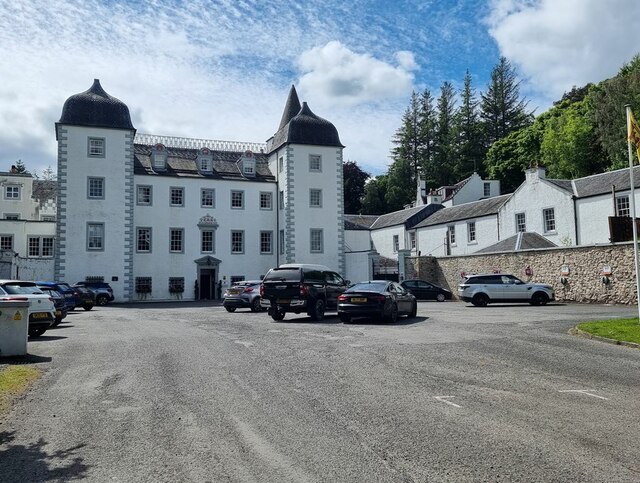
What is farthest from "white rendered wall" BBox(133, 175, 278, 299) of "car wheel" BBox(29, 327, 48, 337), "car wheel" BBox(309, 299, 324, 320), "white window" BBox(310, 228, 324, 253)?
"car wheel" BBox(29, 327, 48, 337)

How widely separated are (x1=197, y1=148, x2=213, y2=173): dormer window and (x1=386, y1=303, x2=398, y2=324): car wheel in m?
32.8

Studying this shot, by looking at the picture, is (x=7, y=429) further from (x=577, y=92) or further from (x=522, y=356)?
(x=577, y=92)

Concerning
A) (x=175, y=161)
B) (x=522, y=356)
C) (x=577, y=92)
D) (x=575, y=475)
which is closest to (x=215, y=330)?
(x=522, y=356)

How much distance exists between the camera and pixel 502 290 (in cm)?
2964

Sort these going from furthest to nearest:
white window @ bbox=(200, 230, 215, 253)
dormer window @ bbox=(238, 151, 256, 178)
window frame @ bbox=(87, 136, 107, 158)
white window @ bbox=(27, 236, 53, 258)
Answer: dormer window @ bbox=(238, 151, 256, 178) → white window @ bbox=(27, 236, 53, 258) → white window @ bbox=(200, 230, 215, 253) → window frame @ bbox=(87, 136, 107, 158)

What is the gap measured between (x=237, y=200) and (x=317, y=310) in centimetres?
2929

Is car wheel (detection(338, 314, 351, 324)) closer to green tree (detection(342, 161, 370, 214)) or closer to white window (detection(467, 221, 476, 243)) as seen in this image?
white window (detection(467, 221, 476, 243))

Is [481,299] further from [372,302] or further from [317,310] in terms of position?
[372,302]

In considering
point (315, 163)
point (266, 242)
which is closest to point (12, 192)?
point (266, 242)

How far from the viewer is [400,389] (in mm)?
8844

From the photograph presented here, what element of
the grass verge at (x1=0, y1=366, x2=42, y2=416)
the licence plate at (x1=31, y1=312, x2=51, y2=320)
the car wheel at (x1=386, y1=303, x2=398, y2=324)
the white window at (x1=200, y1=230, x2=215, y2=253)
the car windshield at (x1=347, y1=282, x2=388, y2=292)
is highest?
the white window at (x1=200, y1=230, x2=215, y2=253)

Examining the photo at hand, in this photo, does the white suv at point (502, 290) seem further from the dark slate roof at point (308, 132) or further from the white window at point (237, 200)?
the white window at point (237, 200)

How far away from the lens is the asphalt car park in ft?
17.7

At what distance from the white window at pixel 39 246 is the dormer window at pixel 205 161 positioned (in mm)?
15148
